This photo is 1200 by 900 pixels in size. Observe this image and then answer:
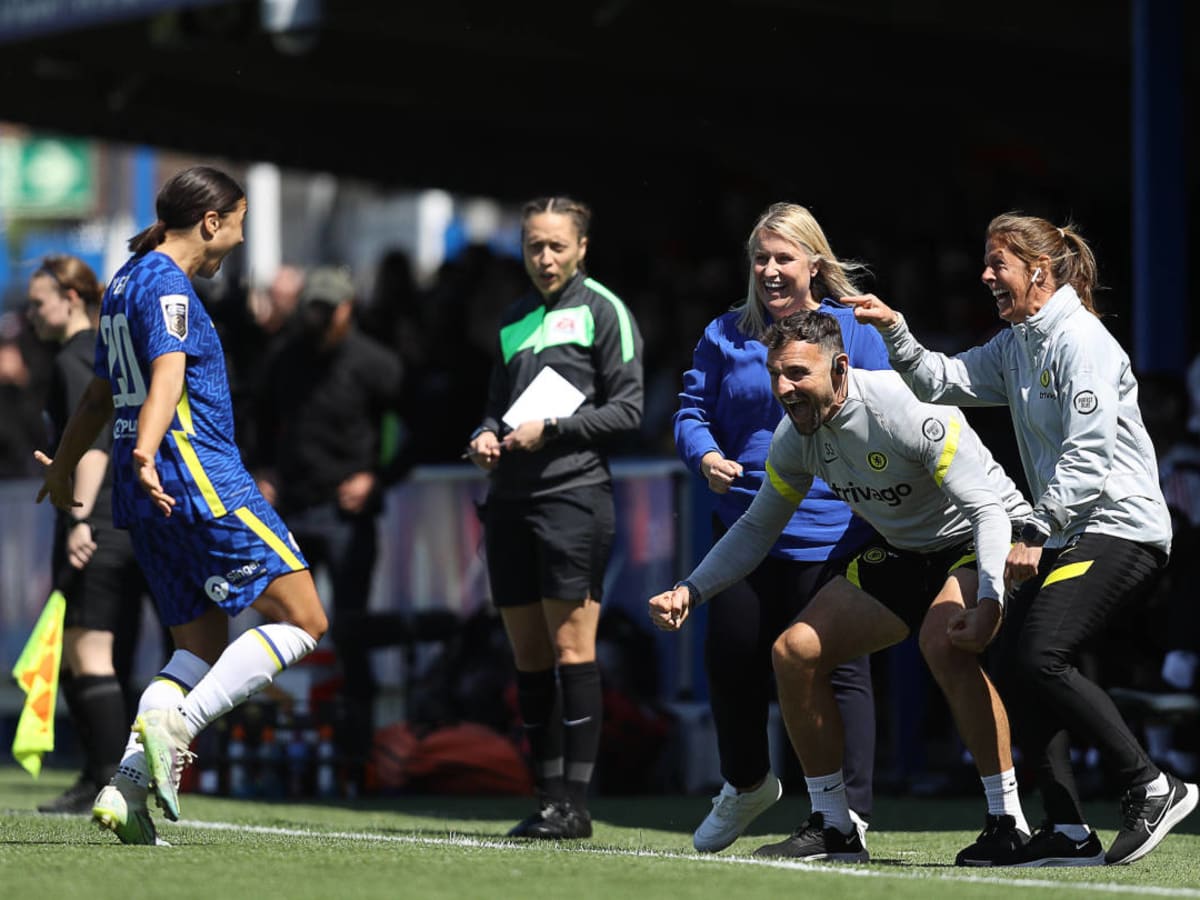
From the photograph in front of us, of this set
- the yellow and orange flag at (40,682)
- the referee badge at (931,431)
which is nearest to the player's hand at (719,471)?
the referee badge at (931,431)

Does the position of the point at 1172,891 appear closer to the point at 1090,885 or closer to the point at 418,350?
the point at 1090,885

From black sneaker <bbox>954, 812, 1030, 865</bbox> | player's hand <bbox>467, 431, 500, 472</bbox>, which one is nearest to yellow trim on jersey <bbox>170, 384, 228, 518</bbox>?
player's hand <bbox>467, 431, 500, 472</bbox>

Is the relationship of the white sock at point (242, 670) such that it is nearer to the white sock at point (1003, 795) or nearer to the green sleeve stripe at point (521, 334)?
the green sleeve stripe at point (521, 334)

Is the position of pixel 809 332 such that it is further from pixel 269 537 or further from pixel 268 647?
pixel 268 647

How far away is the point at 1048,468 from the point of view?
6.52 m

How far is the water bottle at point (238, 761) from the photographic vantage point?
10.5m

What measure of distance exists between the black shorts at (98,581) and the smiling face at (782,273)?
10.1ft

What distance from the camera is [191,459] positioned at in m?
6.60

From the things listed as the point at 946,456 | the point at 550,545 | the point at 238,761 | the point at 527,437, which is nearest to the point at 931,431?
the point at 946,456

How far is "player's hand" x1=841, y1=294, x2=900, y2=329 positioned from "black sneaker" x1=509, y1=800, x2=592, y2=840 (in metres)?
2.07

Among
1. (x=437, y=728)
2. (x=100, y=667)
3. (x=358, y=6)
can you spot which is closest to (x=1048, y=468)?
(x=100, y=667)

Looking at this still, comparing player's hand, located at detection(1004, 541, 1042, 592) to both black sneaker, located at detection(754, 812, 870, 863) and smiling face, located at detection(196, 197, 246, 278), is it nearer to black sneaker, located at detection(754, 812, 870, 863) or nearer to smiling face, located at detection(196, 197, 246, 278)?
black sneaker, located at detection(754, 812, 870, 863)

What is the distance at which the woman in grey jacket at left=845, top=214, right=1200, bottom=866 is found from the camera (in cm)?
628

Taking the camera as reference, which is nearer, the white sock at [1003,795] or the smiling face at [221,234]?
the white sock at [1003,795]
